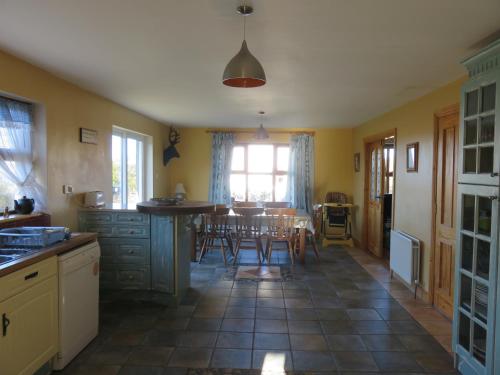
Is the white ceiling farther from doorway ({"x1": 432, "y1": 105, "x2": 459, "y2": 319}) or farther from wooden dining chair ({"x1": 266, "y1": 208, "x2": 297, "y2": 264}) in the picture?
wooden dining chair ({"x1": 266, "y1": 208, "x2": 297, "y2": 264})

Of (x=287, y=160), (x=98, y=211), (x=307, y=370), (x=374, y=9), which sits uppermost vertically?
(x=374, y=9)

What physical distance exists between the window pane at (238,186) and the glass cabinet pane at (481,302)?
17.8 ft

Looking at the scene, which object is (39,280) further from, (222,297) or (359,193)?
(359,193)

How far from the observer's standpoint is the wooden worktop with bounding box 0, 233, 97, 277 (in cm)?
197

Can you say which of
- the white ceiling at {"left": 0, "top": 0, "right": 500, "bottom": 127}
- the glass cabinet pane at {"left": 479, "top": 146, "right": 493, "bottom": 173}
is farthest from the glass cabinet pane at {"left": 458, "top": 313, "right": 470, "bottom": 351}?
the white ceiling at {"left": 0, "top": 0, "right": 500, "bottom": 127}

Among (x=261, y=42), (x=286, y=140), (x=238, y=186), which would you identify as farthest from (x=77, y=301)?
(x=286, y=140)

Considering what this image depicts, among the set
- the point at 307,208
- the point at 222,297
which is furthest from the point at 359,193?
the point at 222,297

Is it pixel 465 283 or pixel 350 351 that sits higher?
pixel 465 283

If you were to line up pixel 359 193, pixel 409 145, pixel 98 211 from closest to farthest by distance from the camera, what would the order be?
1. pixel 98 211
2. pixel 409 145
3. pixel 359 193

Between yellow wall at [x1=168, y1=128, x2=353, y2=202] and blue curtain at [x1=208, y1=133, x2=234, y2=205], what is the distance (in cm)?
19

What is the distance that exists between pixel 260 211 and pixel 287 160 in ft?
8.22

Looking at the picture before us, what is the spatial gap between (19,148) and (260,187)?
16.0 feet

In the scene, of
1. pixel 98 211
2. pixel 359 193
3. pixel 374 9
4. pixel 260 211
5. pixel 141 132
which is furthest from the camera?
pixel 359 193

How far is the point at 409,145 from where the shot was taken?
4.35 metres
